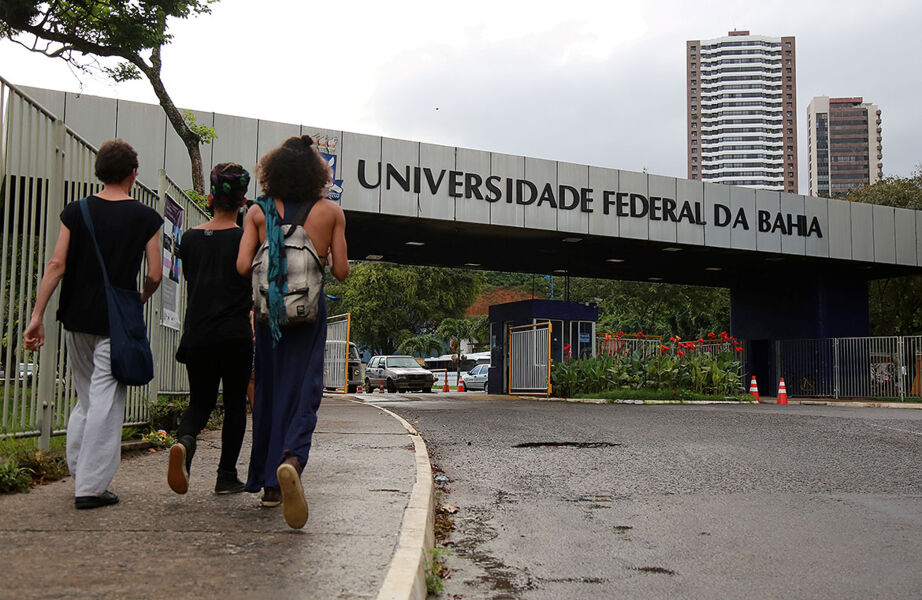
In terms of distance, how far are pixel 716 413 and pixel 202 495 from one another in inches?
442

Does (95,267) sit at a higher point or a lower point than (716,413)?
higher

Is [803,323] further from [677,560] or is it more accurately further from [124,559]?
[124,559]

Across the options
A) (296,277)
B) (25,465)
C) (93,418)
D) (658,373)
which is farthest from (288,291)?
(658,373)

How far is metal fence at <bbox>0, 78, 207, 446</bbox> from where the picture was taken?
487cm

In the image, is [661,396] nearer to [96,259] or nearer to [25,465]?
[25,465]

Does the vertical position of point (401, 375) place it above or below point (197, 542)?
below

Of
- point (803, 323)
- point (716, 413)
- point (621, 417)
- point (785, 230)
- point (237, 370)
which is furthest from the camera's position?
point (803, 323)

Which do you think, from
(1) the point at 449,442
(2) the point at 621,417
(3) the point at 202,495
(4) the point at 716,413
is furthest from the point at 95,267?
(4) the point at 716,413

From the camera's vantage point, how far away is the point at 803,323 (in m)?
25.9

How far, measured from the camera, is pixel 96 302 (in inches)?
165

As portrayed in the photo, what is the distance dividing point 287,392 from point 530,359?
2092cm

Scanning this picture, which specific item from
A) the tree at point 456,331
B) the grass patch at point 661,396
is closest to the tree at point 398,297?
the tree at point 456,331

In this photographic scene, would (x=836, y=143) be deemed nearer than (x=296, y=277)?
No

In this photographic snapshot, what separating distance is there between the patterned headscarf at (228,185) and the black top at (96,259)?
509 millimetres
